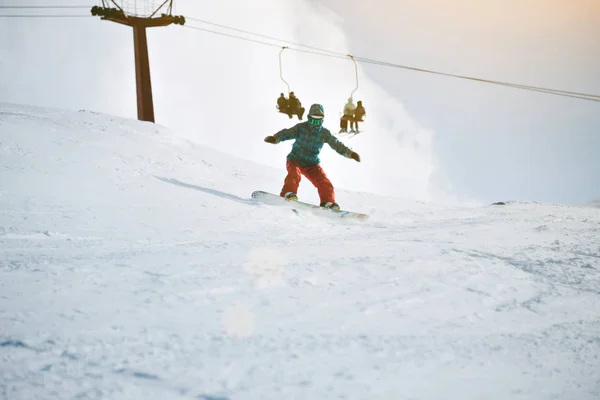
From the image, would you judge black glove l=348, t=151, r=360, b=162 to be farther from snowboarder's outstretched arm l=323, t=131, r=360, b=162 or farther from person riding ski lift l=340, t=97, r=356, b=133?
person riding ski lift l=340, t=97, r=356, b=133

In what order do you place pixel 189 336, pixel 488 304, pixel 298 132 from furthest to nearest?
pixel 298 132, pixel 488 304, pixel 189 336

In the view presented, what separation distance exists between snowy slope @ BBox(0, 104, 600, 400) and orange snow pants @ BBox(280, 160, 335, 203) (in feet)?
6.67

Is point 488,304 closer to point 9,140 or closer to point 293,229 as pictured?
point 293,229

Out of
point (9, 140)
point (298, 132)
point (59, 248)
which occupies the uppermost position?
point (298, 132)

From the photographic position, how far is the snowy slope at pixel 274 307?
4.78ft

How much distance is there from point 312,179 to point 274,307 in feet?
17.0

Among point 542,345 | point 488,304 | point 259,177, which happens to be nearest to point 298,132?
point 259,177

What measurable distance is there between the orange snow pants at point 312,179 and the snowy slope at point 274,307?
2032 mm

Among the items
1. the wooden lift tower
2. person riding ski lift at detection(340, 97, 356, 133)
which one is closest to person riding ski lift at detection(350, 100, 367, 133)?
person riding ski lift at detection(340, 97, 356, 133)

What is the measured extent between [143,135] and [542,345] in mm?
8116

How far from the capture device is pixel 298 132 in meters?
7.26

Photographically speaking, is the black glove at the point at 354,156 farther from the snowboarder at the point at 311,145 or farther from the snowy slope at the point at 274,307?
the snowy slope at the point at 274,307

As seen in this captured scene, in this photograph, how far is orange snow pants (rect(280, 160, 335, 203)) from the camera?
684 centimetres

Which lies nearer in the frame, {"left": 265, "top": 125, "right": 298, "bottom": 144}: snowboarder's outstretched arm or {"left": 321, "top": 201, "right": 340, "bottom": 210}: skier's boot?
{"left": 321, "top": 201, "right": 340, "bottom": 210}: skier's boot
